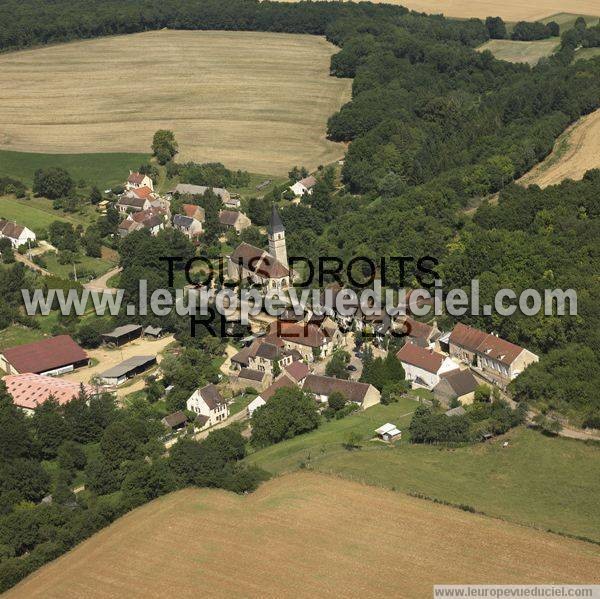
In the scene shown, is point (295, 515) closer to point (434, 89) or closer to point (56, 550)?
point (56, 550)

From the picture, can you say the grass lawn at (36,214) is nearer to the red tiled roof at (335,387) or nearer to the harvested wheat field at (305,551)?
the red tiled roof at (335,387)

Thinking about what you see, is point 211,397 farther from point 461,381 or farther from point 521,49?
point 521,49

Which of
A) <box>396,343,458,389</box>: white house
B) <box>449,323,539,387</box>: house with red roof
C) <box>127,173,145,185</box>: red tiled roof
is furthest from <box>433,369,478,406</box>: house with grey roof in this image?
<box>127,173,145,185</box>: red tiled roof

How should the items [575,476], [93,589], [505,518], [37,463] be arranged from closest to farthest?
[93,589], [505,518], [575,476], [37,463]

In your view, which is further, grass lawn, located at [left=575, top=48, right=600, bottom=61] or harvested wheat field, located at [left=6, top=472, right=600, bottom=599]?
grass lawn, located at [left=575, top=48, right=600, bottom=61]

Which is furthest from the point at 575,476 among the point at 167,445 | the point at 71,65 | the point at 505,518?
the point at 71,65

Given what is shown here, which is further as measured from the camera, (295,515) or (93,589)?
(295,515)

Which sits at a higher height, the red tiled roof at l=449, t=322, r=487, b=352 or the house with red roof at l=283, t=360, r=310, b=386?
the red tiled roof at l=449, t=322, r=487, b=352

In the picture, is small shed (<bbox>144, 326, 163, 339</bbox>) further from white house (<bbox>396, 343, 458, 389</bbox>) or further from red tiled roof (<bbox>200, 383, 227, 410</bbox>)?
white house (<bbox>396, 343, 458, 389</bbox>)
